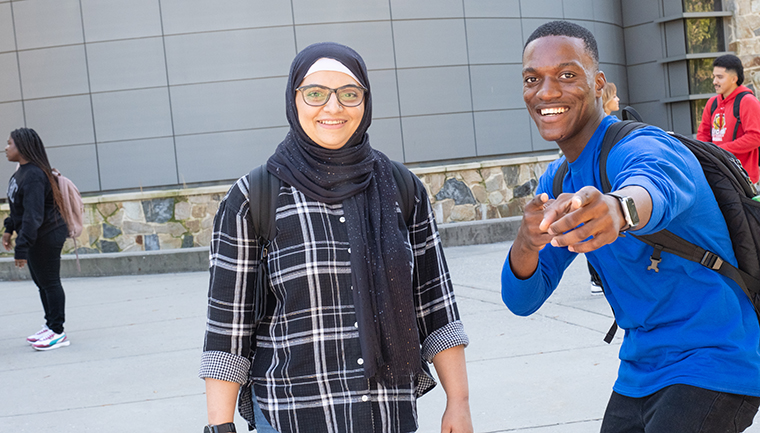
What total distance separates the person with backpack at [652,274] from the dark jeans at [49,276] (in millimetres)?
5802

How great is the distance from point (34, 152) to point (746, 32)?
49.7ft

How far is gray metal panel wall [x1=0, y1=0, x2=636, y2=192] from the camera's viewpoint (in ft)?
45.1

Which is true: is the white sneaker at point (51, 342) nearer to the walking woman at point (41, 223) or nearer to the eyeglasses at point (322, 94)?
the walking woman at point (41, 223)

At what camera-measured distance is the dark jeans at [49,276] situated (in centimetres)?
708

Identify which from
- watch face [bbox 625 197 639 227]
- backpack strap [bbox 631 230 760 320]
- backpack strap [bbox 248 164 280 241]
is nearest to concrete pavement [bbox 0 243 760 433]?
backpack strap [bbox 631 230 760 320]

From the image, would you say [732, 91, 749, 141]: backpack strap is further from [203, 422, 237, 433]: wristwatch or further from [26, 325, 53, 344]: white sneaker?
[26, 325, 53, 344]: white sneaker

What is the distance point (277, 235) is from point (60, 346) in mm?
5604

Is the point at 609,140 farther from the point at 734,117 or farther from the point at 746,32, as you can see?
the point at 746,32

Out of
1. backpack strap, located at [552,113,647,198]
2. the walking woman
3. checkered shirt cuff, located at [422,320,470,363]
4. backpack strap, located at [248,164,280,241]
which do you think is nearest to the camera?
backpack strap, located at [552,113,647,198]

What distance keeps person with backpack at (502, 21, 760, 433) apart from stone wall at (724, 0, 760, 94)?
51.8ft

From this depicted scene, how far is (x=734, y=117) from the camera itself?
23.3 ft

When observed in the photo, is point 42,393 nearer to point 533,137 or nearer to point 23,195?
point 23,195

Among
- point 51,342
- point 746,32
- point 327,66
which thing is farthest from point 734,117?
point 746,32

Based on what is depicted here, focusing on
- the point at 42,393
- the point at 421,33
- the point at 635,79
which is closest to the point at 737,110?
the point at 42,393
